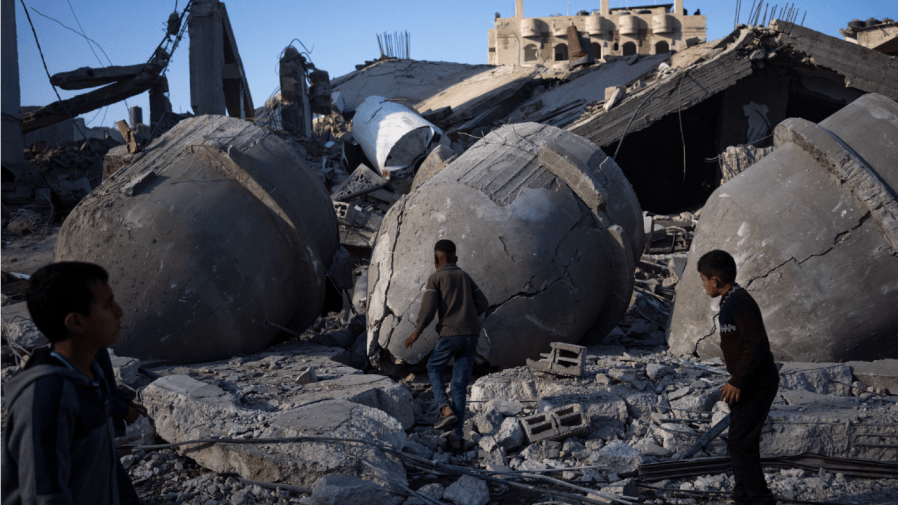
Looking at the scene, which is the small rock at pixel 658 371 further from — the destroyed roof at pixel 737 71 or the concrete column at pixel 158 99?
the concrete column at pixel 158 99

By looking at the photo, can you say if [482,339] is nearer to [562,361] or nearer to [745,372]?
[562,361]

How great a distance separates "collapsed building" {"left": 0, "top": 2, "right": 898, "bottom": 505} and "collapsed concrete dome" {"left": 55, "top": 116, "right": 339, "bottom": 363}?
0.02 meters

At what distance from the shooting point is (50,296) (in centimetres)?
166

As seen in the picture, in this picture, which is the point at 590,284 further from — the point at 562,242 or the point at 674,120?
the point at 674,120

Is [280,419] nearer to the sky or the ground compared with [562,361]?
nearer to the sky

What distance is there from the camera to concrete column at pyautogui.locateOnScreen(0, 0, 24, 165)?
11688 millimetres

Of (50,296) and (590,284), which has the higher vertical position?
(50,296)

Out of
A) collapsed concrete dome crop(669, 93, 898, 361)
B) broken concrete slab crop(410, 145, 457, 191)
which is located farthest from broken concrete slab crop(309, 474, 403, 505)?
broken concrete slab crop(410, 145, 457, 191)

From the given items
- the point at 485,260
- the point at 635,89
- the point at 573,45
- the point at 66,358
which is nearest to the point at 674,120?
the point at 635,89

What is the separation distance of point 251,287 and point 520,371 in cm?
238

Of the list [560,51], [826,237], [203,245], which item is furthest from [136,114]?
[826,237]

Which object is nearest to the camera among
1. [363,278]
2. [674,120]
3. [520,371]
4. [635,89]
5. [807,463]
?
[807,463]

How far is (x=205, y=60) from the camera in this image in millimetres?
13555

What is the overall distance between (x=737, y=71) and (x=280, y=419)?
9041mm
